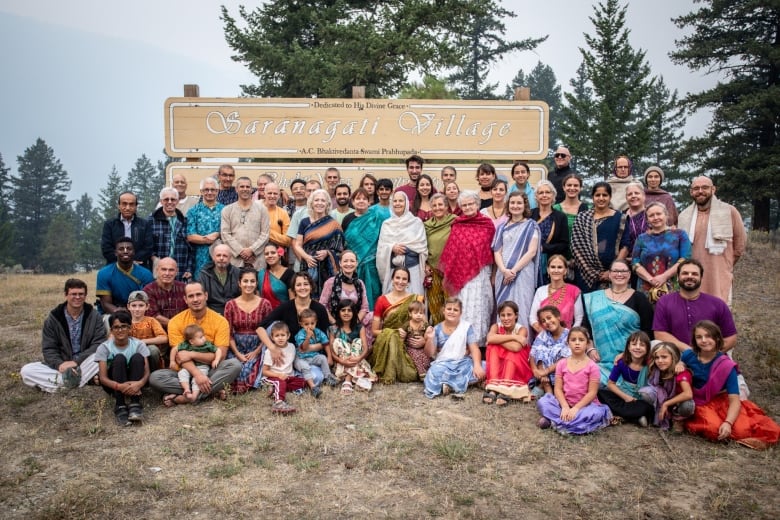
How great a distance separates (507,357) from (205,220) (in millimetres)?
3291

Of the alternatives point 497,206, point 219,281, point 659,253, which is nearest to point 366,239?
point 497,206

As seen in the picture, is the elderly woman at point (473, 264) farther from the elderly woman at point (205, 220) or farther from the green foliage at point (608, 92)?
the green foliage at point (608, 92)

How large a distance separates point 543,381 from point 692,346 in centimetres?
112

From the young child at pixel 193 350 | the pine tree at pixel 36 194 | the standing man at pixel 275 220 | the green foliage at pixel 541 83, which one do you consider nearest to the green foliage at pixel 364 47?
the standing man at pixel 275 220

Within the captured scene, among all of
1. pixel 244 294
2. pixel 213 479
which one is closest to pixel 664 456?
pixel 213 479

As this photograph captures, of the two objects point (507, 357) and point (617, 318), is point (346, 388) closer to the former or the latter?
point (507, 357)

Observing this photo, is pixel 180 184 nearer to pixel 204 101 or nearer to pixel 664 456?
pixel 204 101

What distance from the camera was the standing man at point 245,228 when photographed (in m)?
5.87

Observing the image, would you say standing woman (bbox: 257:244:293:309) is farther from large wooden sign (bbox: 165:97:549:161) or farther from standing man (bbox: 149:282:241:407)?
large wooden sign (bbox: 165:97:549:161)

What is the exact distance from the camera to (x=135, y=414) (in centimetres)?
440

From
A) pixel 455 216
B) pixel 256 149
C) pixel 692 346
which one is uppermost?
pixel 256 149

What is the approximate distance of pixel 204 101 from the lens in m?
7.49

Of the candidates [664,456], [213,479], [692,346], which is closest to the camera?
[213,479]

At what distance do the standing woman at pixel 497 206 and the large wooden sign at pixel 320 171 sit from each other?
1.47 metres
